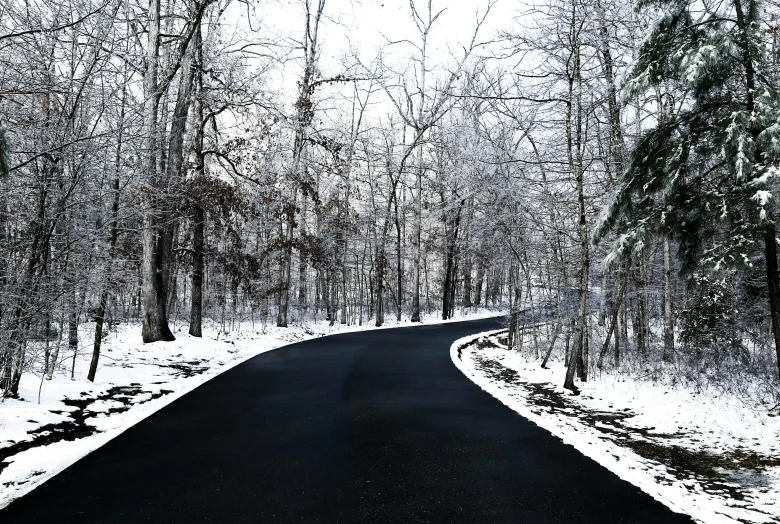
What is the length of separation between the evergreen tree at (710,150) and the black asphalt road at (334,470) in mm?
3528

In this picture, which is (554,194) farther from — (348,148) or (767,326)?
(348,148)

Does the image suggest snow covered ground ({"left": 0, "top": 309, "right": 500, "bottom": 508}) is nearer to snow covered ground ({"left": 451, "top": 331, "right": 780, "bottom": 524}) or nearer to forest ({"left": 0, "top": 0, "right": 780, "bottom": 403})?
forest ({"left": 0, "top": 0, "right": 780, "bottom": 403})

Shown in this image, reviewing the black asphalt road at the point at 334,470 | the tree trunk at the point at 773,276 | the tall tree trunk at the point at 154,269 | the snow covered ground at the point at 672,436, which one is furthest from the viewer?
the tall tree trunk at the point at 154,269

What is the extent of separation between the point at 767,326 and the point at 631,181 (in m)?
5.01

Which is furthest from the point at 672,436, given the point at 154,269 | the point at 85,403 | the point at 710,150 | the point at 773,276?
the point at 154,269

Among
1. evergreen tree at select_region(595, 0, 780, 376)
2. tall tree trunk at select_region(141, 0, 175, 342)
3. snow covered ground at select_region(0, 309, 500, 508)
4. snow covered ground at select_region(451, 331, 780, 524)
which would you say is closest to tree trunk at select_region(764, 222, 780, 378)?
evergreen tree at select_region(595, 0, 780, 376)

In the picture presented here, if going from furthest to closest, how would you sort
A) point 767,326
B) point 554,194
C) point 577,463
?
point 554,194 → point 767,326 → point 577,463

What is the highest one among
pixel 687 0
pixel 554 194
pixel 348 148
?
pixel 348 148

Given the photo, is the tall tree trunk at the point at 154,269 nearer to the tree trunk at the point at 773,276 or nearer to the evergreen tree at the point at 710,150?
the evergreen tree at the point at 710,150

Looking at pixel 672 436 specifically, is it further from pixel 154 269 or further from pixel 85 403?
pixel 154 269

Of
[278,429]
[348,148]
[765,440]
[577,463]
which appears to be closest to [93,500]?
[278,429]

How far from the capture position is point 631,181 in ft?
27.7

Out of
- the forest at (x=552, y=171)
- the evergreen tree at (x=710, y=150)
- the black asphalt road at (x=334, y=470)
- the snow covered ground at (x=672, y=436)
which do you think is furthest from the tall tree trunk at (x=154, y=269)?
the evergreen tree at (x=710, y=150)

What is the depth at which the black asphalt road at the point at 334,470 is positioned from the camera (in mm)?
4074
